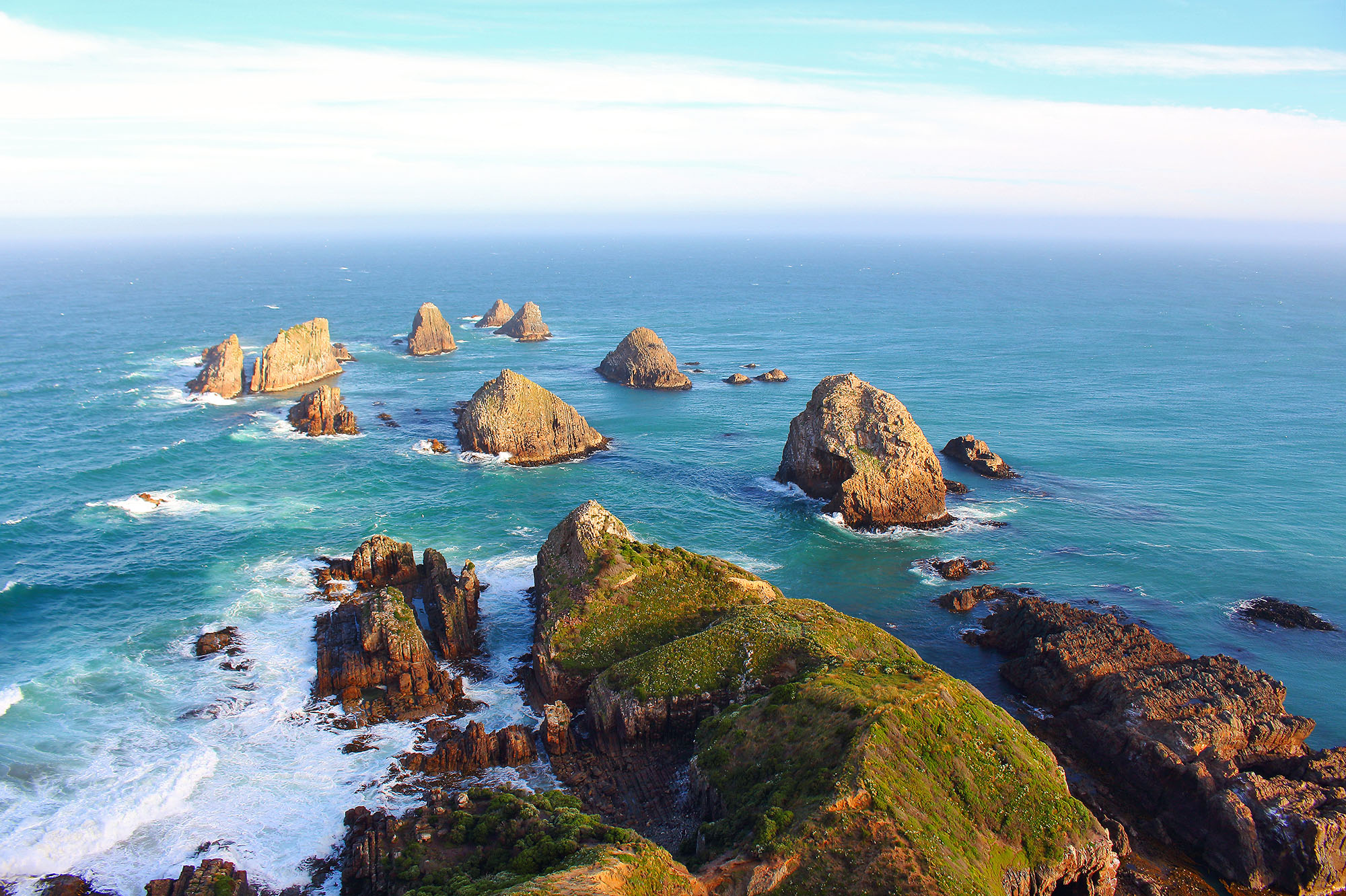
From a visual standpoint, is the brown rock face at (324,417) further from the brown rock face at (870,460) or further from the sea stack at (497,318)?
the sea stack at (497,318)

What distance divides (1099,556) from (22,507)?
3727 inches

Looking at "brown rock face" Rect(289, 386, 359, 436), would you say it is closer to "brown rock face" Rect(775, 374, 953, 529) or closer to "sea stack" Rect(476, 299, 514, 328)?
"brown rock face" Rect(775, 374, 953, 529)

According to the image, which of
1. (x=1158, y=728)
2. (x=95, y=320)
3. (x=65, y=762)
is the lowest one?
(x=65, y=762)

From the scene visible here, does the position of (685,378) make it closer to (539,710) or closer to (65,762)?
(539,710)

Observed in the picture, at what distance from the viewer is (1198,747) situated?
38594mm

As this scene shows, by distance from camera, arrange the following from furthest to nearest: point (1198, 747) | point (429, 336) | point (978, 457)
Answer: point (429, 336) < point (978, 457) < point (1198, 747)

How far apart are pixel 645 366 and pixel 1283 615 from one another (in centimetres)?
8554

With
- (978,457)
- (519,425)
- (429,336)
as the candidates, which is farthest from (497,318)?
(978,457)

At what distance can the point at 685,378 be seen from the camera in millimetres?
124625

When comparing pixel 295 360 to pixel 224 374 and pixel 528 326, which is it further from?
pixel 528 326

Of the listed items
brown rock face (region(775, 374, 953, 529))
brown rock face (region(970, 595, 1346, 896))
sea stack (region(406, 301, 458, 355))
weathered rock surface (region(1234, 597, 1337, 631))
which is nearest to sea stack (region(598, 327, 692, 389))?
sea stack (region(406, 301, 458, 355))

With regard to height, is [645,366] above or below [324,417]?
above

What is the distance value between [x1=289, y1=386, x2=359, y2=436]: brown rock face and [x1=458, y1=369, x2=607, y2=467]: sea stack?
53.3 feet

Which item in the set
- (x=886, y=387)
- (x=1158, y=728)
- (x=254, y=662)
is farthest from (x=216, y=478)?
(x=886, y=387)
